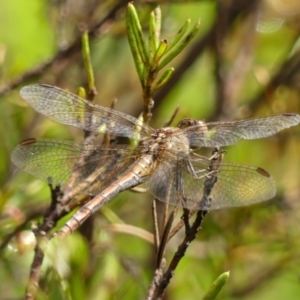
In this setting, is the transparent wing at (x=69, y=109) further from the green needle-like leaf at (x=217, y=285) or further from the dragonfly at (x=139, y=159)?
the green needle-like leaf at (x=217, y=285)

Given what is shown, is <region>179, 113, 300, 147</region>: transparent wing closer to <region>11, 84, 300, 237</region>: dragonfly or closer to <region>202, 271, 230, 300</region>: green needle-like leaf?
<region>11, 84, 300, 237</region>: dragonfly

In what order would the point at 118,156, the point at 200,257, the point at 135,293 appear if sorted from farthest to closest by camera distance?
1. the point at 200,257
2. the point at 118,156
3. the point at 135,293

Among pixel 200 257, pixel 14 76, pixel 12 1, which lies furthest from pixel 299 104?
pixel 12 1

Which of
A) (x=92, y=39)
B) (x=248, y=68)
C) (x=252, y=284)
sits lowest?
(x=252, y=284)

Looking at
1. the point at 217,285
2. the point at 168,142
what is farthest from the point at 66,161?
the point at 217,285

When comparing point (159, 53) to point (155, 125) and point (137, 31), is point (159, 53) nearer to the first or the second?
point (137, 31)

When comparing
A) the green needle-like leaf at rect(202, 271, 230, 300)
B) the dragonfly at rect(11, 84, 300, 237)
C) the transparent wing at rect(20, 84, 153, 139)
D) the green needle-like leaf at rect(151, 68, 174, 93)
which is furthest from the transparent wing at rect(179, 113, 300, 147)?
the green needle-like leaf at rect(202, 271, 230, 300)

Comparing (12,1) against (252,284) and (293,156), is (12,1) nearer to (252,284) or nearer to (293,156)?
(293,156)

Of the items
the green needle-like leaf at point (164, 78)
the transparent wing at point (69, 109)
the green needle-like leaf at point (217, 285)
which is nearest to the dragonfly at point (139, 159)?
the transparent wing at point (69, 109)
